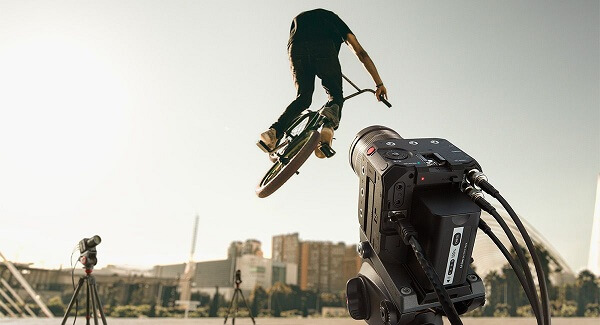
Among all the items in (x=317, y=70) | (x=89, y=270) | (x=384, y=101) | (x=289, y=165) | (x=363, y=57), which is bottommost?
(x=89, y=270)

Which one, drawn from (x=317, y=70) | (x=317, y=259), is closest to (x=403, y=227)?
(x=317, y=70)

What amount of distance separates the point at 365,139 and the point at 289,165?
2704 millimetres

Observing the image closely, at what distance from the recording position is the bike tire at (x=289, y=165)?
3.40 metres

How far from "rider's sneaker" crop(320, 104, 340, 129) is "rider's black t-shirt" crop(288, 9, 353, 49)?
2.75ft

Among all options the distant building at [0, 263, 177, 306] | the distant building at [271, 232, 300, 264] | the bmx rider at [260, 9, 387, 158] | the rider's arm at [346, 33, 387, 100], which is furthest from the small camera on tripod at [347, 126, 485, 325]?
the distant building at [271, 232, 300, 264]

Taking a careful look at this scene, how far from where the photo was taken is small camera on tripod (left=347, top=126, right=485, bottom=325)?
1.98 ft

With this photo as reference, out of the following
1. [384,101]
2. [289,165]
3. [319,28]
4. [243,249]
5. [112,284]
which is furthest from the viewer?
[243,249]

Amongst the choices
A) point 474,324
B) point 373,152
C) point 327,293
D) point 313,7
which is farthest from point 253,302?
point 373,152

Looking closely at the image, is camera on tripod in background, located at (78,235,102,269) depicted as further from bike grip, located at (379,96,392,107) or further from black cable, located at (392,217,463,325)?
bike grip, located at (379,96,392,107)

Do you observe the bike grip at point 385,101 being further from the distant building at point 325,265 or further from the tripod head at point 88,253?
the distant building at point 325,265

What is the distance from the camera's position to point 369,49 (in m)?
5.64

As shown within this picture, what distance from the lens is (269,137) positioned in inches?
160

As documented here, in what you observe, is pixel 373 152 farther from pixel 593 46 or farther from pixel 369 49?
pixel 593 46

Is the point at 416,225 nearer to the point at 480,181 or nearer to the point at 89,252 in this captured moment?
the point at 480,181
